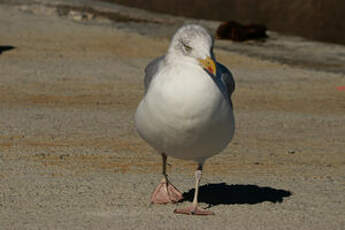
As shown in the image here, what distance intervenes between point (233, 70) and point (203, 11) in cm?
1105

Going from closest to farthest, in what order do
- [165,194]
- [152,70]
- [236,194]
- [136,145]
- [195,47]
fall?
[195,47]
[152,70]
[165,194]
[236,194]
[136,145]

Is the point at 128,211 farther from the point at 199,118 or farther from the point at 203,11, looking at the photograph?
the point at 203,11

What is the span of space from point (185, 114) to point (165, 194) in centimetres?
131

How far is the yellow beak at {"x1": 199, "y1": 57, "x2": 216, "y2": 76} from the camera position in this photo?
5.54m

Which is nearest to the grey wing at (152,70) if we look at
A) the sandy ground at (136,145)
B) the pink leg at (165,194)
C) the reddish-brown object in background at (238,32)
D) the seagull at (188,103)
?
the seagull at (188,103)

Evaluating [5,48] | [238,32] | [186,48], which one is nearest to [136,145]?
[186,48]

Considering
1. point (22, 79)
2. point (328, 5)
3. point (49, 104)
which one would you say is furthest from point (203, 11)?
point (49, 104)

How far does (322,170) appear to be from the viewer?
825 centimetres

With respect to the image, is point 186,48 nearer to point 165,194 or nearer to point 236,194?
point 165,194

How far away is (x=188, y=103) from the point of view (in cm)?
546

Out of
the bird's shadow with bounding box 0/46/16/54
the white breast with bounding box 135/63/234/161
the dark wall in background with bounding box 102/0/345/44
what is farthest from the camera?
the dark wall in background with bounding box 102/0/345/44

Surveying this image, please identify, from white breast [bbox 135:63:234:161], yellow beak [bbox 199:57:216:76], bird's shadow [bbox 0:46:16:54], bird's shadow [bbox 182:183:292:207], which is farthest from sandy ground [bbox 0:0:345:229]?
yellow beak [bbox 199:57:216:76]

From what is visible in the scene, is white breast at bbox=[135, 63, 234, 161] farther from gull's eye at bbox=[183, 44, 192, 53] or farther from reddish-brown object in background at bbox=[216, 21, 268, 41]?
reddish-brown object in background at bbox=[216, 21, 268, 41]

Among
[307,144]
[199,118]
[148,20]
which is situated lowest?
[148,20]
